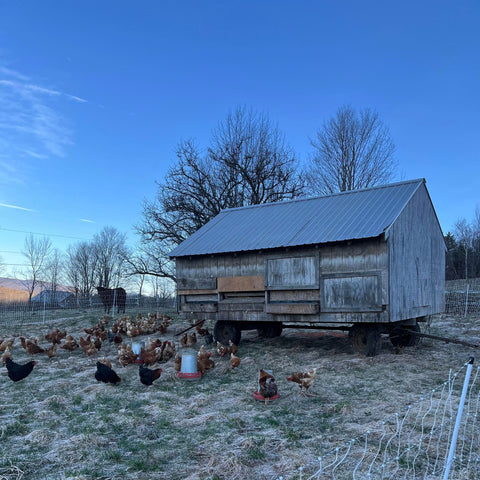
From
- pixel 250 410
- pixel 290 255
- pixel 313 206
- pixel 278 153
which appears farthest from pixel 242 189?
pixel 250 410

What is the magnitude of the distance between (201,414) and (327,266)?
5.71 m

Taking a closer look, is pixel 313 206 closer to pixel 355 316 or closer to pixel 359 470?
pixel 355 316

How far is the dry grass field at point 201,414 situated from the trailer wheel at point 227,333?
164cm

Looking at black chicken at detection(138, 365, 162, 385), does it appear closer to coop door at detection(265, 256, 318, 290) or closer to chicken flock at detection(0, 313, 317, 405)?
chicken flock at detection(0, 313, 317, 405)

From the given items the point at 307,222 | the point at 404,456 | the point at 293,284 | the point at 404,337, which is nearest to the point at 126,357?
the point at 293,284

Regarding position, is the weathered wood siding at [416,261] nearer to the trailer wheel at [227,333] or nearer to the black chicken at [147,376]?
the trailer wheel at [227,333]

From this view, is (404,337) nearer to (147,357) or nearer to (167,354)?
(167,354)

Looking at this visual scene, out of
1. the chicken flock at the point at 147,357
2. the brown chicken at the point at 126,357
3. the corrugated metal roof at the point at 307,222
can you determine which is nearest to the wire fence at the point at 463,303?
the corrugated metal roof at the point at 307,222

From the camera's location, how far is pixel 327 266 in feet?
37.6

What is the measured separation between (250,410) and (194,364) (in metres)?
2.90

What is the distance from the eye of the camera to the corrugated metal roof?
1123 cm

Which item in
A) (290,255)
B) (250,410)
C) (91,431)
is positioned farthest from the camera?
(290,255)

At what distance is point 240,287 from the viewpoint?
43.1 ft

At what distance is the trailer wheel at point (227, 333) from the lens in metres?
14.1
